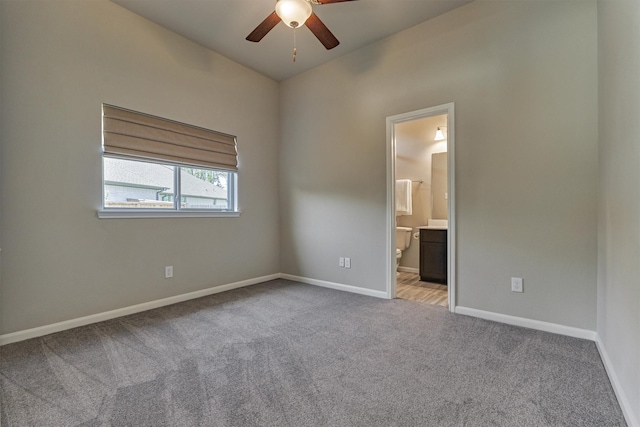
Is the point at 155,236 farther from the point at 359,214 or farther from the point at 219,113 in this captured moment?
the point at 359,214

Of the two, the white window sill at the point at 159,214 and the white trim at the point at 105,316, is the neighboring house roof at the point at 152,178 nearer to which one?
the white window sill at the point at 159,214

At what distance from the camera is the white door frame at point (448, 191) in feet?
9.05

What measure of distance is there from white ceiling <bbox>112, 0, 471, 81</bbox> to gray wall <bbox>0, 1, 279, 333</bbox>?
0.19 meters

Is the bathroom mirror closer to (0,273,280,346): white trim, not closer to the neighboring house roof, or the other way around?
(0,273,280,346): white trim

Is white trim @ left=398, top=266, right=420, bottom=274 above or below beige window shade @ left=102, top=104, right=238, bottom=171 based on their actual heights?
below

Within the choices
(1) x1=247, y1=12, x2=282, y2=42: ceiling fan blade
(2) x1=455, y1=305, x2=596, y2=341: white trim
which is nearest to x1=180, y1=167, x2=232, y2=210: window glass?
(1) x1=247, y1=12, x2=282, y2=42: ceiling fan blade

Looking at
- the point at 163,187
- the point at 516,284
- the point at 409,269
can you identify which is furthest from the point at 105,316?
the point at 409,269

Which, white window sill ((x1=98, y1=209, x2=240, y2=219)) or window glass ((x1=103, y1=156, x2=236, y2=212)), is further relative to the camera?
window glass ((x1=103, y1=156, x2=236, y2=212))

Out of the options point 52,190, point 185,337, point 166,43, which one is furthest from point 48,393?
point 166,43

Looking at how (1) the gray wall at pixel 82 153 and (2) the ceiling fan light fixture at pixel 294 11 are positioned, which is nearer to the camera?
(2) the ceiling fan light fixture at pixel 294 11

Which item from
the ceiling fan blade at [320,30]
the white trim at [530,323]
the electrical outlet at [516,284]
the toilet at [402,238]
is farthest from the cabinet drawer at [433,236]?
the ceiling fan blade at [320,30]

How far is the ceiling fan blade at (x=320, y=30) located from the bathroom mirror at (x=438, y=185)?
2.97 m

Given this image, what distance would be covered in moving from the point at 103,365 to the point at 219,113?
276 centimetres

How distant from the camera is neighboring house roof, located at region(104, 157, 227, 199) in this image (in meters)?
2.74
